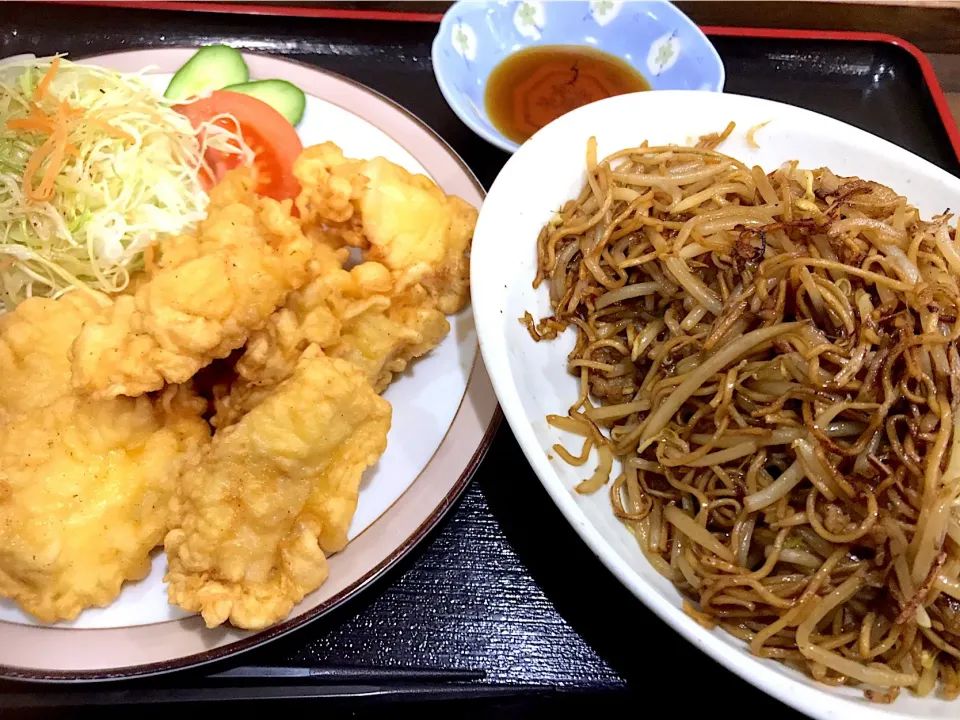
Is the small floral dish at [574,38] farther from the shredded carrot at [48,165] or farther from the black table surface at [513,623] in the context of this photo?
the shredded carrot at [48,165]

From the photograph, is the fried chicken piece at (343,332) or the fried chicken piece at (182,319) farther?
the fried chicken piece at (343,332)

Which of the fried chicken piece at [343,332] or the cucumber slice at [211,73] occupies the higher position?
the cucumber slice at [211,73]

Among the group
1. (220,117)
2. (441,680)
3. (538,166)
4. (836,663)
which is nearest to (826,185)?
(538,166)

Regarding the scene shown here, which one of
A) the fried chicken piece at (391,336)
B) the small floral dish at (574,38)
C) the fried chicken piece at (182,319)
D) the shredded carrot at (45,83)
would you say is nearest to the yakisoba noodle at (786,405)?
the fried chicken piece at (391,336)

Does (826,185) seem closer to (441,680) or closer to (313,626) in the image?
(441,680)

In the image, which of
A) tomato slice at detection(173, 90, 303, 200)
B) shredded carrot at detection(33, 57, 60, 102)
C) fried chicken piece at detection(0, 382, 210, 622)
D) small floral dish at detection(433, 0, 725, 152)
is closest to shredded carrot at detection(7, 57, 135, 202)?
shredded carrot at detection(33, 57, 60, 102)

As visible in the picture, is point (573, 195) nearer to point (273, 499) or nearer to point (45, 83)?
point (273, 499)
